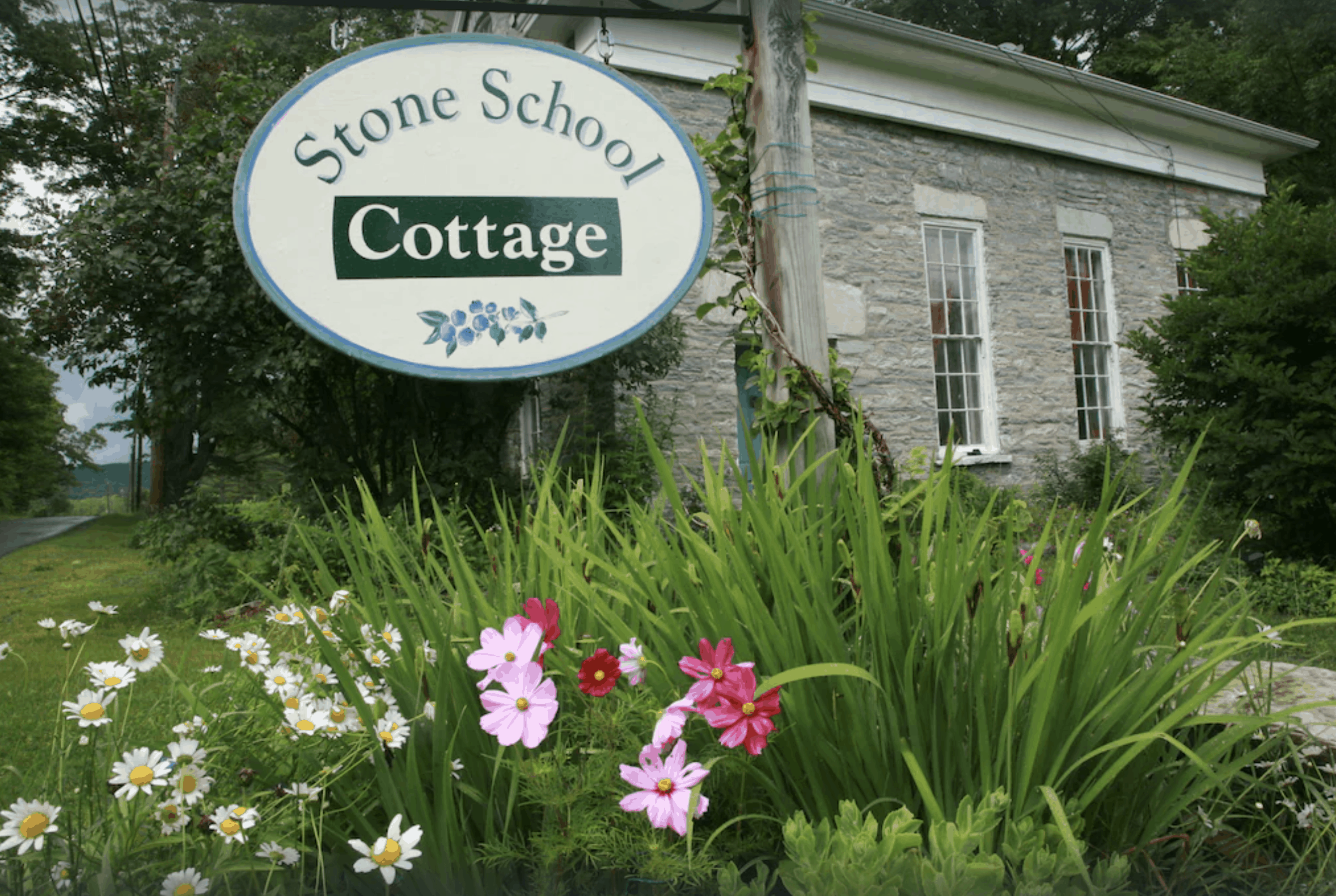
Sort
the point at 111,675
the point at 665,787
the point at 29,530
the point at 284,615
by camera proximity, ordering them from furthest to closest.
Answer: the point at 29,530 < the point at 284,615 < the point at 111,675 < the point at 665,787

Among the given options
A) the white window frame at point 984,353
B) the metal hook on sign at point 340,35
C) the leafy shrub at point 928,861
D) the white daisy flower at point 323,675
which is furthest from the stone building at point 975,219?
the leafy shrub at point 928,861

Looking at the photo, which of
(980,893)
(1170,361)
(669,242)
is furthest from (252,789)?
(1170,361)

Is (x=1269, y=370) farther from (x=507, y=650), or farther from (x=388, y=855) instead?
(x=388, y=855)

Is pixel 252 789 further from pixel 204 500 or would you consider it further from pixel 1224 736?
pixel 204 500

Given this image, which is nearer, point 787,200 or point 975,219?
point 787,200

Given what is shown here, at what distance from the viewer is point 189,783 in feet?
3.91

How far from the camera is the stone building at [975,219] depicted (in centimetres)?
754

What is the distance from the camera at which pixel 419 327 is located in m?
1.92

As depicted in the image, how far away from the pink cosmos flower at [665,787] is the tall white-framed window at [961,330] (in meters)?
8.52

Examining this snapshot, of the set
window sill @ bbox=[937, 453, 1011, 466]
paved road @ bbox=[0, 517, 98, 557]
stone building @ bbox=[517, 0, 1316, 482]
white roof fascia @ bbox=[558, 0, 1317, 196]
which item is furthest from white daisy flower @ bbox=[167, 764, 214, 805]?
paved road @ bbox=[0, 517, 98, 557]

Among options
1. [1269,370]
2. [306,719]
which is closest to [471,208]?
[306,719]

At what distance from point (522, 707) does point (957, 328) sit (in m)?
9.06

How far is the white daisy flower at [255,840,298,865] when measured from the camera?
1180 millimetres

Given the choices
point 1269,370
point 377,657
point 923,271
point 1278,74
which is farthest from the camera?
point 1278,74
